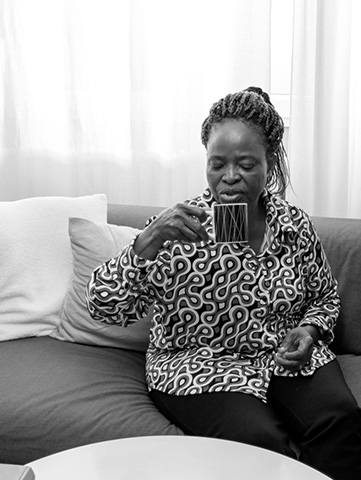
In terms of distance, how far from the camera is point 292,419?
1668 millimetres

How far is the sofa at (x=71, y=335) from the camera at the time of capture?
5.75 feet

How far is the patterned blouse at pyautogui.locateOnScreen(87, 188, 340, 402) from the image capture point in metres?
1.74

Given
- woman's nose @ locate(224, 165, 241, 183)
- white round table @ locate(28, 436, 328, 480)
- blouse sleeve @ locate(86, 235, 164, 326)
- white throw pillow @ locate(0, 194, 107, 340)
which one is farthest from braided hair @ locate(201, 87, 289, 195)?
white round table @ locate(28, 436, 328, 480)

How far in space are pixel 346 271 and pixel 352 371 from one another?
33 centimetres

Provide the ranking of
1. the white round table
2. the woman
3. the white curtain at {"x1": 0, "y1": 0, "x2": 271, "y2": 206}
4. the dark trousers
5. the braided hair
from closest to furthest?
the white round table, the dark trousers, the woman, the braided hair, the white curtain at {"x1": 0, "y1": 0, "x2": 271, "y2": 206}

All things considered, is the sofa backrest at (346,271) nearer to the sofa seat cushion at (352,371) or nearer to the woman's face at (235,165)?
the sofa seat cushion at (352,371)

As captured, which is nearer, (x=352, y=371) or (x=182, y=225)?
(x=182, y=225)

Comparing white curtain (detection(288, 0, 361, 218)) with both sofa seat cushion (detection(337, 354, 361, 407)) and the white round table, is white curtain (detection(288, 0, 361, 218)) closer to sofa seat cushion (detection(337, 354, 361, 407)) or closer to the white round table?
sofa seat cushion (detection(337, 354, 361, 407))

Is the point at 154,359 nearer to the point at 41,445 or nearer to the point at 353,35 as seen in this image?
the point at 41,445

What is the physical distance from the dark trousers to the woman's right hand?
35 centimetres

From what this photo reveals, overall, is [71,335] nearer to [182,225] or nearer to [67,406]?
[67,406]

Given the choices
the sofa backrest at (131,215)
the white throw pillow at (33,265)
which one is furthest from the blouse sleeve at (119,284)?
the sofa backrest at (131,215)

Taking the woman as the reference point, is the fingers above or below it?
above

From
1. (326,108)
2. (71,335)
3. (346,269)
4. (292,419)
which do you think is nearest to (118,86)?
(326,108)
